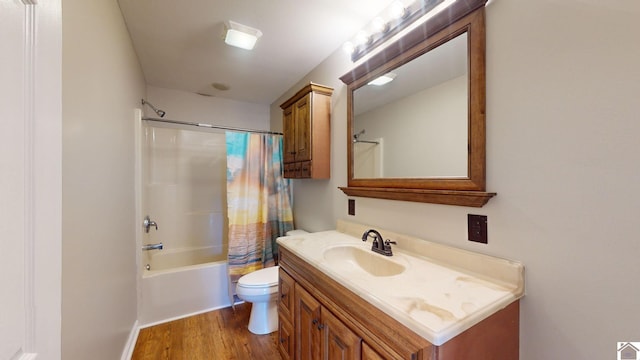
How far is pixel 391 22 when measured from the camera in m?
1.47

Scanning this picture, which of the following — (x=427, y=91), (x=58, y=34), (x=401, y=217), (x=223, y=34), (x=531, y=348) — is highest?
(x=223, y=34)

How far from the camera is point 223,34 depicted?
1.81 meters

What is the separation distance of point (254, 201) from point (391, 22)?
194 centimetres

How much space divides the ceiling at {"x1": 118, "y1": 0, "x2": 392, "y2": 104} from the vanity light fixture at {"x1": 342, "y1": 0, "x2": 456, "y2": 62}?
85 millimetres

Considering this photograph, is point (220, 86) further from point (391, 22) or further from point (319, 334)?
point (319, 334)

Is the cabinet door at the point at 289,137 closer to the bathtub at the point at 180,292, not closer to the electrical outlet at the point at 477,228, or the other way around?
the bathtub at the point at 180,292

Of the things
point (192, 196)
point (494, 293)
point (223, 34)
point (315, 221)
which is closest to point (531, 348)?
point (494, 293)

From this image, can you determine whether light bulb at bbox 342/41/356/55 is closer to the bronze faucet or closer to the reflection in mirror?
the reflection in mirror

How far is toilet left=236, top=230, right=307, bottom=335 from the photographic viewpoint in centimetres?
197

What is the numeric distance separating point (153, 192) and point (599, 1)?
3.63 metres

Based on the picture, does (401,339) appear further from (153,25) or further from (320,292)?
(153,25)

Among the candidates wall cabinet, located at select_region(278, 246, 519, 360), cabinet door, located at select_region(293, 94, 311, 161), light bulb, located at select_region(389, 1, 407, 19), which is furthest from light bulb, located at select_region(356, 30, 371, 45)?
wall cabinet, located at select_region(278, 246, 519, 360)

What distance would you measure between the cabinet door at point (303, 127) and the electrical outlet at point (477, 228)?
129 centimetres

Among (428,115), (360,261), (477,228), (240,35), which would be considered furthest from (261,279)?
(240,35)
